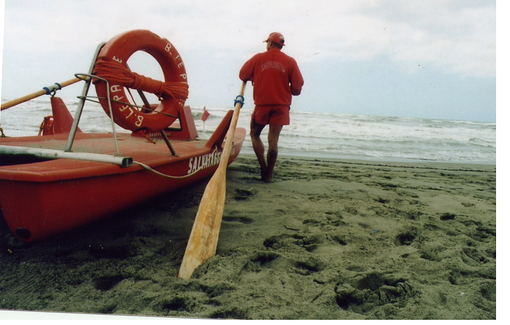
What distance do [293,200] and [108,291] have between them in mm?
1698

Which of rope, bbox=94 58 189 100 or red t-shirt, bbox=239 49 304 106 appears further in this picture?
red t-shirt, bbox=239 49 304 106


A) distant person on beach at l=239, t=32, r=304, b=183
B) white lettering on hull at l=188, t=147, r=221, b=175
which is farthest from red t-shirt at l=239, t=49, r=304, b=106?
white lettering on hull at l=188, t=147, r=221, b=175

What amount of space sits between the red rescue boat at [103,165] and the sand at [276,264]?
21 centimetres

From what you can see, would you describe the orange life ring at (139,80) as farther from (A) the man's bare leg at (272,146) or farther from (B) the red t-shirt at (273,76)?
(A) the man's bare leg at (272,146)

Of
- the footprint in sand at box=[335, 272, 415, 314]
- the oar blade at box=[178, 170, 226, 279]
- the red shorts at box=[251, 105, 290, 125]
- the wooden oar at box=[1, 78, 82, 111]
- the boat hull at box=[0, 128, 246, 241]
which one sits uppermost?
the wooden oar at box=[1, 78, 82, 111]

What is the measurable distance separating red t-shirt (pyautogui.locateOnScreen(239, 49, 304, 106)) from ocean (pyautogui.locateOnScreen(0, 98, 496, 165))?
157 cm

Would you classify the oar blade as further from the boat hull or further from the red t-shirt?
the red t-shirt

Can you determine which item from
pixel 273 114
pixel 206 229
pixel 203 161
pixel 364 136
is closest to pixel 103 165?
pixel 206 229

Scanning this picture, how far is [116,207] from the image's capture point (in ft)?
6.38

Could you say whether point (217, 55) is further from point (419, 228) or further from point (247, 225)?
point (419, 228)

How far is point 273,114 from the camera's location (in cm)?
344

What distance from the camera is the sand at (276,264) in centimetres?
146

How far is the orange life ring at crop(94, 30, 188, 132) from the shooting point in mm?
2000
